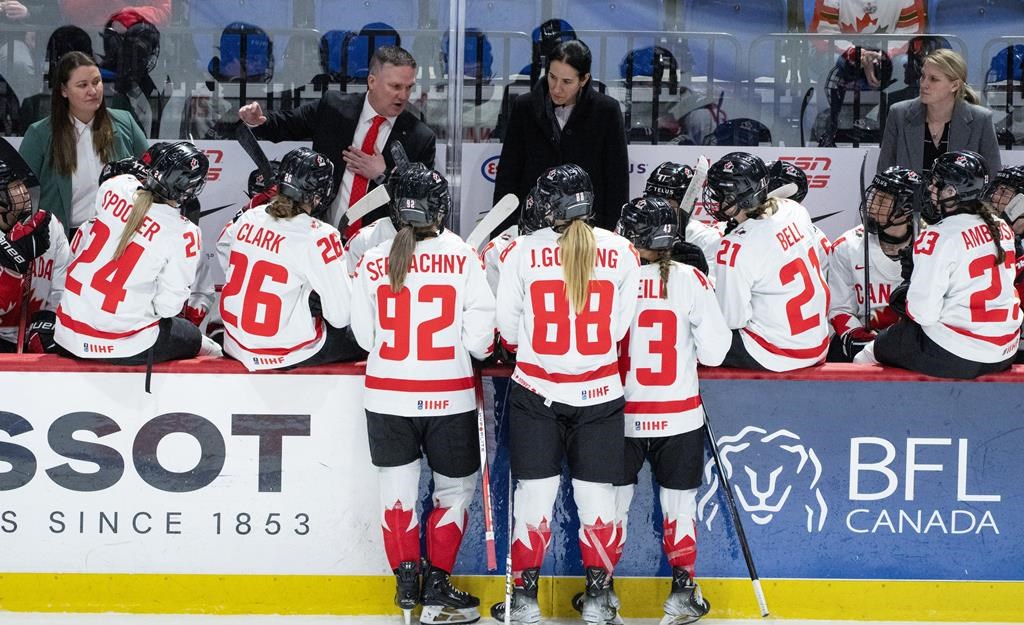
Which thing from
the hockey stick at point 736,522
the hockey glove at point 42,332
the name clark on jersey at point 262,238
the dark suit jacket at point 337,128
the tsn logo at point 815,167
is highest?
the dark suit jacket at point 337,128

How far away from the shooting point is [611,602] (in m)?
3.27

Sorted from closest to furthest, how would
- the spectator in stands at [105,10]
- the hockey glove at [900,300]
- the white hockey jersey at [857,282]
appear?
the hockey glove at [900,300] → the white hockey jersey at [857,282] → the spectator in stands at [105,10]

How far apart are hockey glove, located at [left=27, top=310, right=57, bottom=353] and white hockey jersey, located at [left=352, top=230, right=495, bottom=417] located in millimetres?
983

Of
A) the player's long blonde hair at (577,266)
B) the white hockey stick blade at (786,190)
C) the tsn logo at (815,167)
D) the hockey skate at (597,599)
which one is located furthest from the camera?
the tsn logo at (815,167)

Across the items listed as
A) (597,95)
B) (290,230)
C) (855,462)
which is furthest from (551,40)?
(855,462)

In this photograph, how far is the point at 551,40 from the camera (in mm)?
4754

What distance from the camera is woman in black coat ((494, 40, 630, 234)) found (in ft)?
13.8

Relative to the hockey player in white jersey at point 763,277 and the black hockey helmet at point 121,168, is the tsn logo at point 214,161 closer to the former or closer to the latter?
the black hockey helmet at point 121,168

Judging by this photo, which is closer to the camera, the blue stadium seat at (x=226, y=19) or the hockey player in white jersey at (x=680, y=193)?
the hockey player in white jersey at (x=680, y=193)

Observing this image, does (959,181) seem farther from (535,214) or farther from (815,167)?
(815,167)

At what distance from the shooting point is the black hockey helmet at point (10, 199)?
3.67 metres

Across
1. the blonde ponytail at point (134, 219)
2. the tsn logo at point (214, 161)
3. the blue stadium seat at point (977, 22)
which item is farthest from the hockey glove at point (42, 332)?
the blue stadium seat at point (977, 22)

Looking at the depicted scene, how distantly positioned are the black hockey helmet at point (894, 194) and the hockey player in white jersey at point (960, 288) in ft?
1.04

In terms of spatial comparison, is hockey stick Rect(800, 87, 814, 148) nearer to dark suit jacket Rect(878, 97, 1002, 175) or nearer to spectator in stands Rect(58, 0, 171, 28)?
dark suit jacket Rect(878, 97, 1002, 175)
